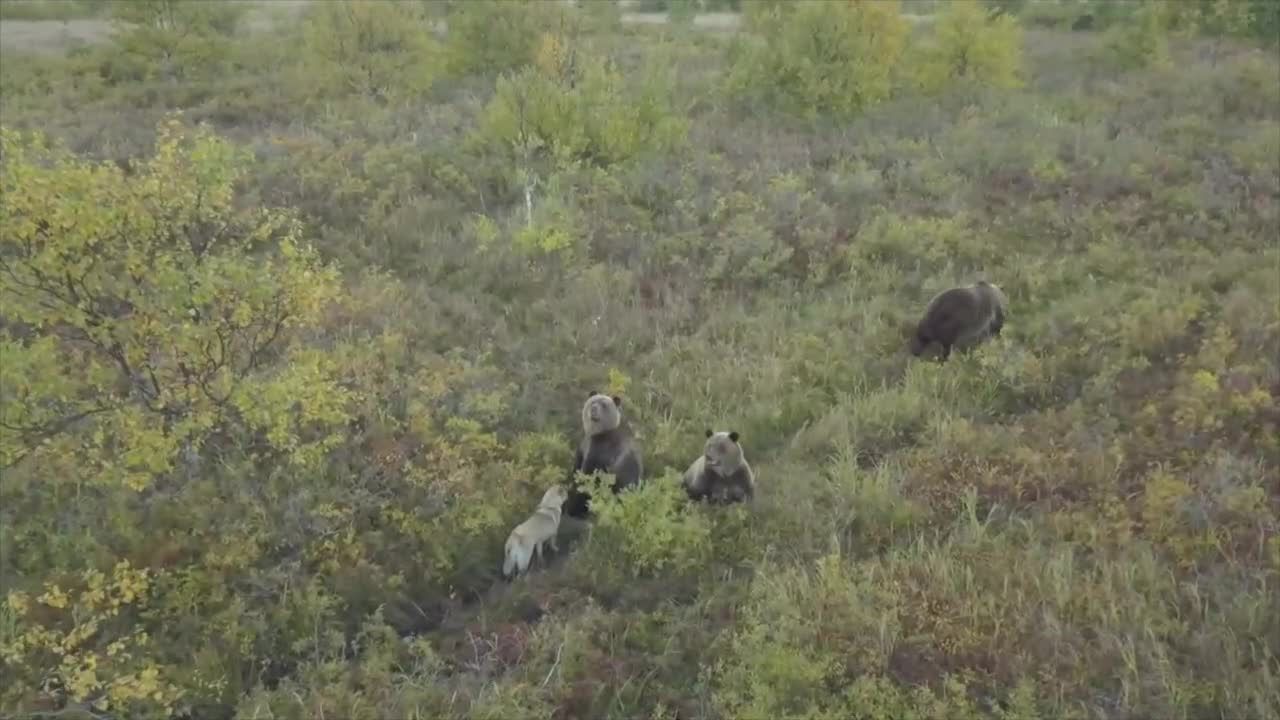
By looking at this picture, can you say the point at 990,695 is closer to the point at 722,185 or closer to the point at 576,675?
the point at 576,675

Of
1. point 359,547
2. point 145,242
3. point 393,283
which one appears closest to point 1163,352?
point 359,547

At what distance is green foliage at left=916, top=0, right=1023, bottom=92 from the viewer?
19.1 metres

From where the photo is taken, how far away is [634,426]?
801cm

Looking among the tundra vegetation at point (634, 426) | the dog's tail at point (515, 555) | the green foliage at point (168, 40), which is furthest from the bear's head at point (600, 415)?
the green foliage at point (168, 40)

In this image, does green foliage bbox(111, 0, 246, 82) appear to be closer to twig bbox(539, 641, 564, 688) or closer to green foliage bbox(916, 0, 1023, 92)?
green foliage bbox(916, 0, 1023, 92)

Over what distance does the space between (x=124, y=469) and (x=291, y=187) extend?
26.9 ft

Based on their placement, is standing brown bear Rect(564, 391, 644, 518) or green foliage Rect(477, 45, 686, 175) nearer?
standing brown bear Rect(564, 391, 644, 518)

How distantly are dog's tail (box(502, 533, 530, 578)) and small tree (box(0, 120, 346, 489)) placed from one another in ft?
5.05

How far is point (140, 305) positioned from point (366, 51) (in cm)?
1826

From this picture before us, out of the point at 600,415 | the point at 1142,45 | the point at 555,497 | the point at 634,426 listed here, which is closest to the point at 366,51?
the point at 634,426

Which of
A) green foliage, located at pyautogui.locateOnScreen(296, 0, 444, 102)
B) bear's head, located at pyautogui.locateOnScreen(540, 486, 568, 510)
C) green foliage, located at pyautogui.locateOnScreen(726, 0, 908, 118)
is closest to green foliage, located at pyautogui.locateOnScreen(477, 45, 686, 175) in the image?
green foliage, located at pyautogui.locateOnScreen(726, 0, 908, 118)

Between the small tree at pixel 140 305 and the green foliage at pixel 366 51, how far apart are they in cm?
1580

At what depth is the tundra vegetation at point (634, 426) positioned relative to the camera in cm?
525

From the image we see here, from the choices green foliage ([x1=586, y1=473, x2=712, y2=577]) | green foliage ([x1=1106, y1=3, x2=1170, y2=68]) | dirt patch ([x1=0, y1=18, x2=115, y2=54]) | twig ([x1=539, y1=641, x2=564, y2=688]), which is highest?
dirt patch ([x1=0, y1=18, x2=115, y2=54])
